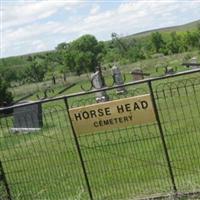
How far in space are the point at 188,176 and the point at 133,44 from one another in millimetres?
93050

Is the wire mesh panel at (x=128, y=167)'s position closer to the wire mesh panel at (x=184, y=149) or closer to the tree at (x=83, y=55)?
the wire mesh panel at (x=184, y=149)

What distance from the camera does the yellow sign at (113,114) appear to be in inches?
299

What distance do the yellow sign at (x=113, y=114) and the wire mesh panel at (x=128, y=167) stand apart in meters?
0.28

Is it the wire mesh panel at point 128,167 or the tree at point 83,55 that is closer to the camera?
the wire mesh panel at point 128,167

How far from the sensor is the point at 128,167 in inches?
411

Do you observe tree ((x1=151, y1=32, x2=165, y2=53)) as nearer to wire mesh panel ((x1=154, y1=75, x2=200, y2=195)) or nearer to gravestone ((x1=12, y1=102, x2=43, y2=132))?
gravestone ((x1=12, y1=102, x2=43, y2=132))

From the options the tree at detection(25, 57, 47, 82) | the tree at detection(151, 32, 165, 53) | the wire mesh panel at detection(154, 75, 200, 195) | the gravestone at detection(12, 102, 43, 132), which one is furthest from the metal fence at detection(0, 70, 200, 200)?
the tree at detection(151, 32, 165, 53)

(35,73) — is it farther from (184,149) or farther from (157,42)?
(184,149)

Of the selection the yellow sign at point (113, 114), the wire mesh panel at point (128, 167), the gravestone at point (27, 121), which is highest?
the yellow sign at point (113, 114)

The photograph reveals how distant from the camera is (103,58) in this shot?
89250 millimetres

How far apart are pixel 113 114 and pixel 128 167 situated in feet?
9.55

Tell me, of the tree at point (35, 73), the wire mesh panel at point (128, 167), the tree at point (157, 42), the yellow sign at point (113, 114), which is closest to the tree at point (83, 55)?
the tree at point (35, 73)

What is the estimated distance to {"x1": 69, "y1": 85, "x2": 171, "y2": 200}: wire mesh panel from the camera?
8.83m

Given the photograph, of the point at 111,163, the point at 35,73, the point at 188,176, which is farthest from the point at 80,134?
the point at 35,73
